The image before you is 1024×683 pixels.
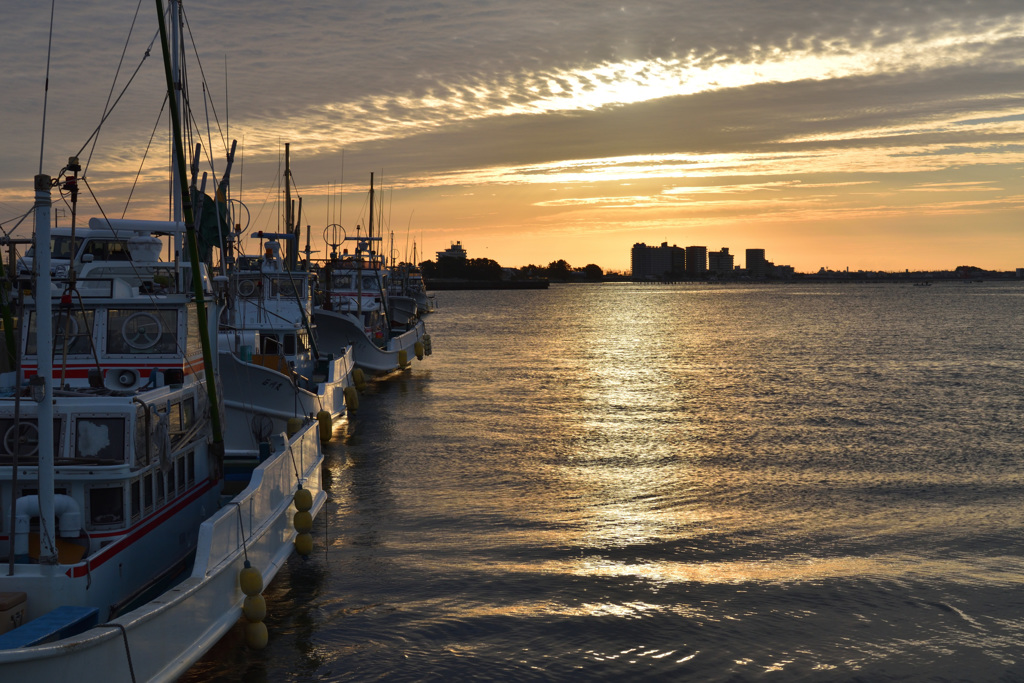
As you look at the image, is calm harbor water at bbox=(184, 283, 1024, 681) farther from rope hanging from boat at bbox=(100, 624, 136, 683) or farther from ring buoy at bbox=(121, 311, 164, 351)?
ring buoy at bbox=(121, 311, 164, 351)

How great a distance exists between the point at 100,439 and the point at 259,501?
257cm

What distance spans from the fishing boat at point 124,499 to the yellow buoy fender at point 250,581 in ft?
0.04

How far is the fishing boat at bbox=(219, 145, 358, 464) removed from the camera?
67.6ft

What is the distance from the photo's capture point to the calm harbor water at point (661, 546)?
34.6ft

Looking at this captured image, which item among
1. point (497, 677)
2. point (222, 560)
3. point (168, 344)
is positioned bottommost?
point (497, 677)

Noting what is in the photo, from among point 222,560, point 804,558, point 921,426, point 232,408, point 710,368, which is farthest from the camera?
point 710,368

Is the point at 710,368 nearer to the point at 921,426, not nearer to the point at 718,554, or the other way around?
the point at 921,426

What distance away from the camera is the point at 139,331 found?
40.9 ft

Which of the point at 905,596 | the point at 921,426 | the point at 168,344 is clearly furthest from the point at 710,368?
the point at 168,344

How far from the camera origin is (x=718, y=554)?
14.1 m

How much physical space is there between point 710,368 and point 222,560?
38802 millimetres

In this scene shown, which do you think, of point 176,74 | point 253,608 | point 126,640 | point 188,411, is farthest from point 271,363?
point 126,640

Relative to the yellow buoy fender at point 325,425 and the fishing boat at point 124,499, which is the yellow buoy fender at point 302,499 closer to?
the fishing boat at point 124,499

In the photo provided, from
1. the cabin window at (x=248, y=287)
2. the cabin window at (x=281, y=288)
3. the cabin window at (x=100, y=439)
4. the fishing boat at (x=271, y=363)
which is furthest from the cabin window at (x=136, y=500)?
the cabin window at (x=281, y=288)
